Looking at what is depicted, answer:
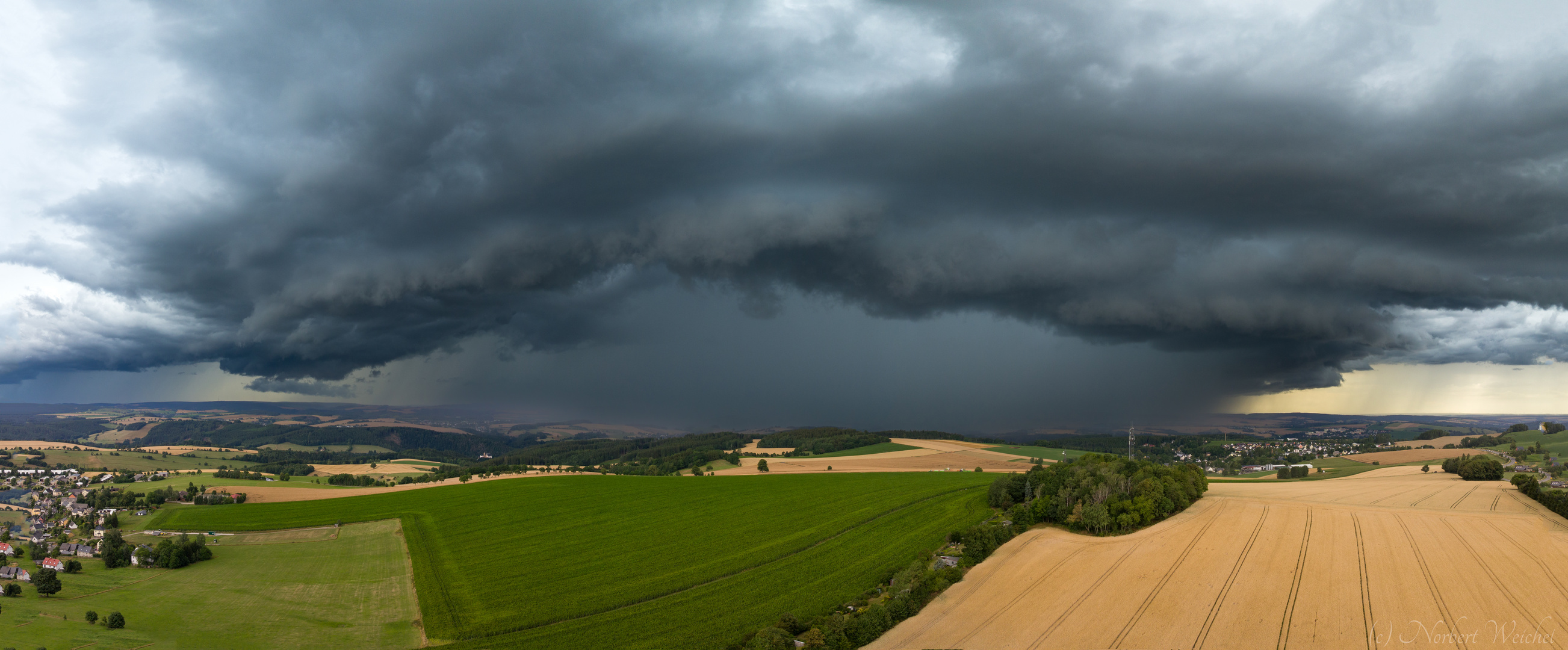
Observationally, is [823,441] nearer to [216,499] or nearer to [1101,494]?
[1101,494]

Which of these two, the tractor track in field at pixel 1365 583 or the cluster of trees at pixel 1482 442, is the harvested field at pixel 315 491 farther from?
the cluster of trees at pixel 1482 442

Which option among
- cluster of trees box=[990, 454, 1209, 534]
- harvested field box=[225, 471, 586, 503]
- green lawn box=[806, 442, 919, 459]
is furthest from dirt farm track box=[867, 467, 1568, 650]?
harvested field box=[225, 471, 586, 503]

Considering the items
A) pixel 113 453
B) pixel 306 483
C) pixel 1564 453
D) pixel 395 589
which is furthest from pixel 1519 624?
pixel 113 453

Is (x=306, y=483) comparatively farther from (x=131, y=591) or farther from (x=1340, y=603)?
(x=1340, y=603)

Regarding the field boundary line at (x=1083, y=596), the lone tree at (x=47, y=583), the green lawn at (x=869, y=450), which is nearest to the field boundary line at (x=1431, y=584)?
the field boundary line at (x=1083, y=596)

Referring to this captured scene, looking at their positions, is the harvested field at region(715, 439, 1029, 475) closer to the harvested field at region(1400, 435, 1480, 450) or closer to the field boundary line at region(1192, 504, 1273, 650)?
the field boundary line at region(1192, 504, 1273, 650)

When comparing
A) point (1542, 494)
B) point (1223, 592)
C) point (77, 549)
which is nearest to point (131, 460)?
point (77, 549)
